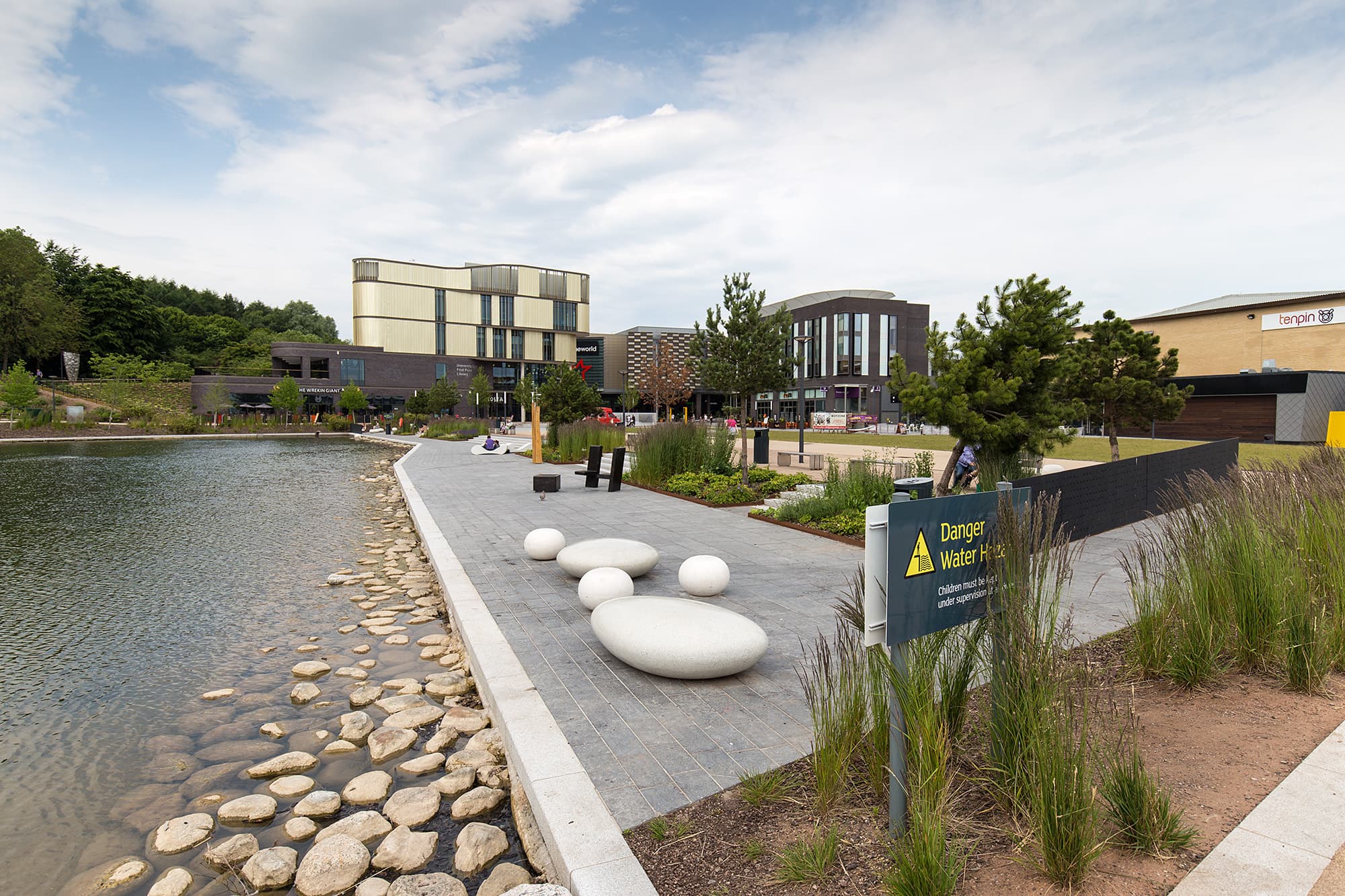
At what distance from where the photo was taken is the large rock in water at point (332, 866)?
115 inches

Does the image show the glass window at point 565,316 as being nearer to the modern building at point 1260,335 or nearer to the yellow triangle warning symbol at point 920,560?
the modern building at point 1260,335

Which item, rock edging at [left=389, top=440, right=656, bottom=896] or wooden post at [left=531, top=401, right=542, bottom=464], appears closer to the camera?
rock edging at [left=389, top=440, right=656, bottom=896]

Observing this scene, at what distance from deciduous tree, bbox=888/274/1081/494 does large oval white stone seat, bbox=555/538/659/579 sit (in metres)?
5.93

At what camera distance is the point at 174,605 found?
23.8 ft

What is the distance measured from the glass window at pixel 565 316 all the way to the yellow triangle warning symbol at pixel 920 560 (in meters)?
89.9

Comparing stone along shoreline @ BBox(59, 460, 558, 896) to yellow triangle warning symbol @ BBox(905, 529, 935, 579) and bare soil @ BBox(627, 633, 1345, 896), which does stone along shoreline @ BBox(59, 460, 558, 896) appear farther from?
yellow triangle warning symbol @ BBox(905, 529, 935, 579)

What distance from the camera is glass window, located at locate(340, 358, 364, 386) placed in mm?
75562

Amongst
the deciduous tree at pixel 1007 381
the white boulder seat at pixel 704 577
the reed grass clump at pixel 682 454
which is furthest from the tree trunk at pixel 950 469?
the white boulder seat at pixel 704 577

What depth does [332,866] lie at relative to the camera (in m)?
3.04

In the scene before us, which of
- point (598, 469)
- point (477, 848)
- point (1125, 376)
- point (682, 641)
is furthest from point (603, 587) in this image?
point (1125, 376)

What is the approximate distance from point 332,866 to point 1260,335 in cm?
5588

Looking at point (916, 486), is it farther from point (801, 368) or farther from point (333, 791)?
point (801, 368)

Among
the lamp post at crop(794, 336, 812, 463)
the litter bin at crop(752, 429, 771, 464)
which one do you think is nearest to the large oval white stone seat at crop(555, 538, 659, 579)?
the lamp post at crop(794, 336, 812, 463)

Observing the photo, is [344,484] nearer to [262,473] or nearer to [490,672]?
[262,473]
